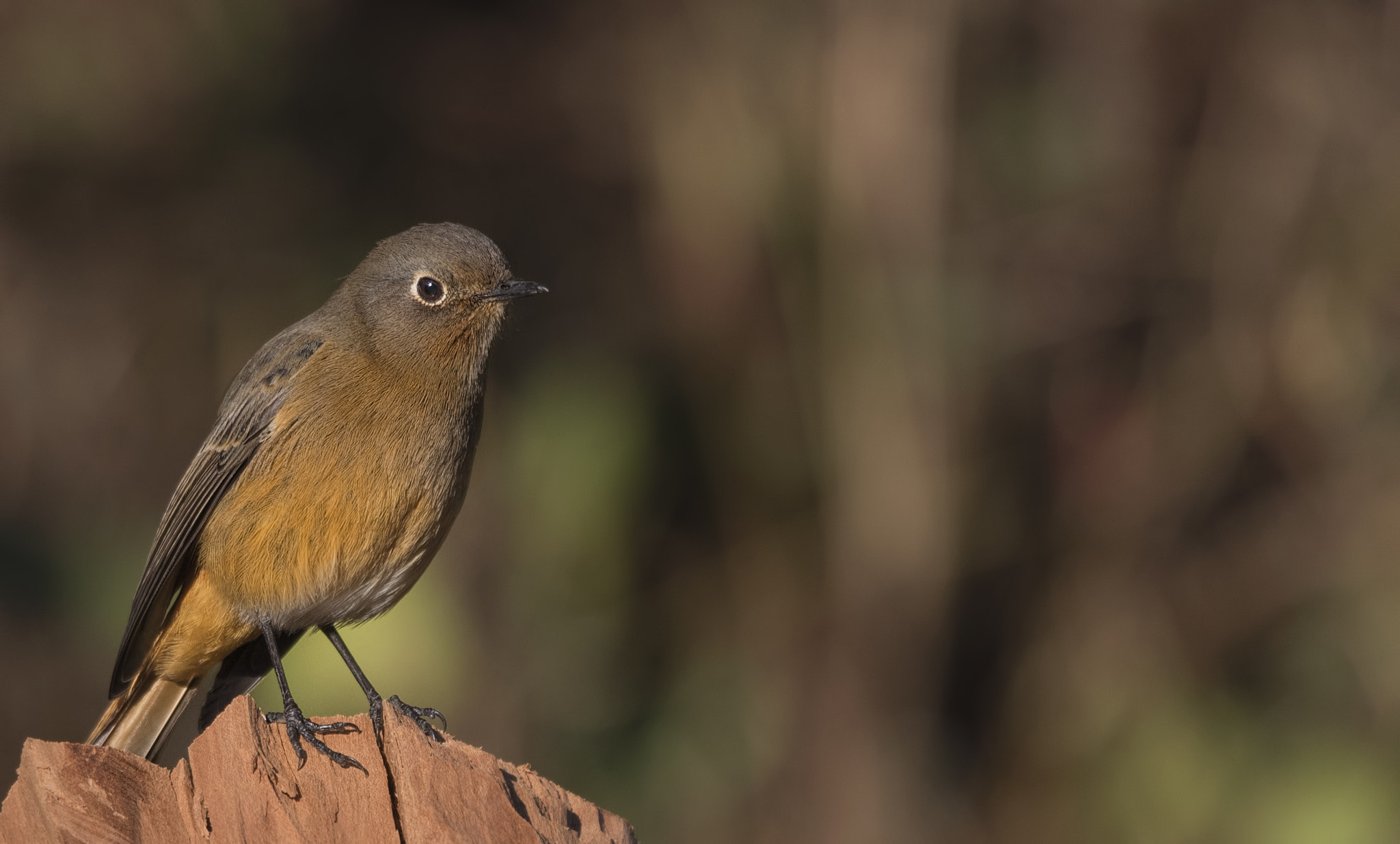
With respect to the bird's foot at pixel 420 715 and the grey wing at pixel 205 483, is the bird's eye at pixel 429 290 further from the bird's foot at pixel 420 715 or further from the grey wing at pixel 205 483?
the bird's foot at pixel 420 715

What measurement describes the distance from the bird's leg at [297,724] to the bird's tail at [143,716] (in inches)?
13.6

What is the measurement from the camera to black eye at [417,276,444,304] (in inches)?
191

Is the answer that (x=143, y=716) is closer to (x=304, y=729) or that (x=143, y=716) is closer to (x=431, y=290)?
(x=304, y=729)

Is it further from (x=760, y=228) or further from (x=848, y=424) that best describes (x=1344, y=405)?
(x=760, y=228)

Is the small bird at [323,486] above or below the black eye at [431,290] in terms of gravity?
below

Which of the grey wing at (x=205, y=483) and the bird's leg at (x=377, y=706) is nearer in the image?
the bird's leg at (x=377, y=706)

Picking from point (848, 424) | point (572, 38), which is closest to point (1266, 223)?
point (848, 424)

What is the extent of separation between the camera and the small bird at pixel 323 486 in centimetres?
446

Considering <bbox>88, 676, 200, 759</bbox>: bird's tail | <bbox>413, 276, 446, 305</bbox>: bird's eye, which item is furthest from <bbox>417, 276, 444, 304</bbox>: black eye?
<bbox>88, 676, 200, 759</bbox>: bird's tail

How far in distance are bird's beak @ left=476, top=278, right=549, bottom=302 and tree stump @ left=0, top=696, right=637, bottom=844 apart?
→ 1921 millimetres

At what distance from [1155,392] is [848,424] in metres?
1.68

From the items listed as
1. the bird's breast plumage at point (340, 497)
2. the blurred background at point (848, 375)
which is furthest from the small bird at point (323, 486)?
the blurred background at point (848, 375)

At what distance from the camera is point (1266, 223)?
24.4 feet

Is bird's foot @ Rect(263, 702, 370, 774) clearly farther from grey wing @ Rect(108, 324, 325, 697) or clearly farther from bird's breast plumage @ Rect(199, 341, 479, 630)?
grey wing @ Rect(108, 324, 325, 697)
